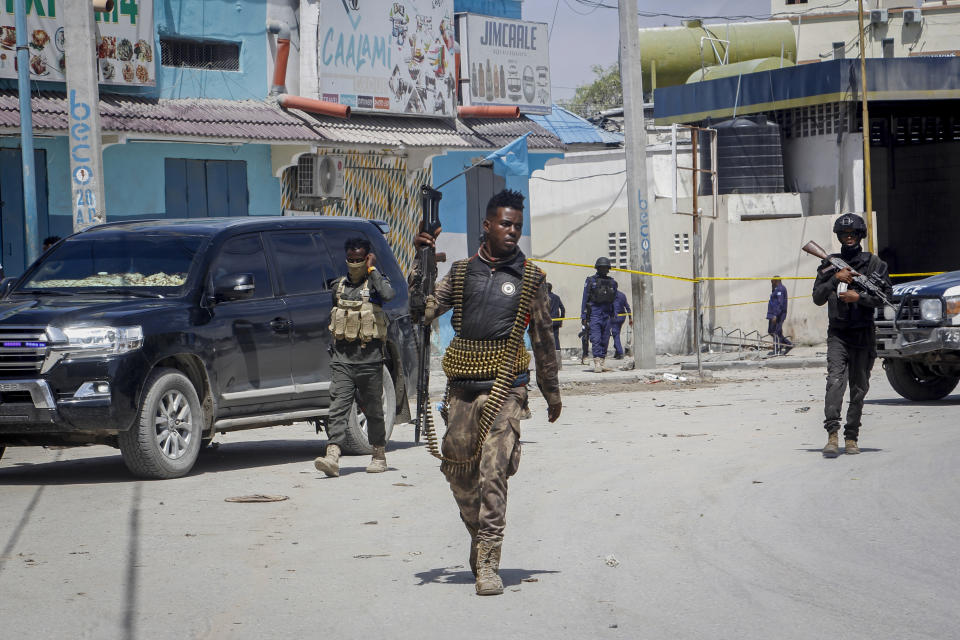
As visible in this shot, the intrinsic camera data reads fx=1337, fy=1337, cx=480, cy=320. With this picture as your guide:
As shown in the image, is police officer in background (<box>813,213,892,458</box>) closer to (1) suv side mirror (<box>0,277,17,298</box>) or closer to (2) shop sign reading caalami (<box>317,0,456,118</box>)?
(1) suv side mirror (<box>0,277,17,298</box>)

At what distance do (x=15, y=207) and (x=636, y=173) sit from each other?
10.2m

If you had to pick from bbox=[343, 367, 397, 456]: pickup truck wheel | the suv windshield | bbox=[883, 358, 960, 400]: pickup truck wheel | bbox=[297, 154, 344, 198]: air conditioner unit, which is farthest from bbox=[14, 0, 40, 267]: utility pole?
bbox=[883, 358, 960, 400]: pickup truck wheel

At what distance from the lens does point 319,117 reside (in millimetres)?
22875

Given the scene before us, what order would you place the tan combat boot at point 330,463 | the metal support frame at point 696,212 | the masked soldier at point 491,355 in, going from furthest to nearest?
the metal support frame at point 696,212, the tan combat boot at point 330,463, the masked soldier at point 491,355

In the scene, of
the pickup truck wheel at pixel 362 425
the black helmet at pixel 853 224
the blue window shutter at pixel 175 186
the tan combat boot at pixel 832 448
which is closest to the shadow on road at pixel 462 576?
the pickup truck wheel at pixel 362 425

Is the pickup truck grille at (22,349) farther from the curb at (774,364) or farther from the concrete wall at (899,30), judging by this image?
the concrete wall at (899,30)

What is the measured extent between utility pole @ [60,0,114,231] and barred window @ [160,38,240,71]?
516cm

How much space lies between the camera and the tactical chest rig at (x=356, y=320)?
36.0 ft

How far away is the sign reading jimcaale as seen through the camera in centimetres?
2647

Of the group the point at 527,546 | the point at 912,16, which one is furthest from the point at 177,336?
the point at 912,16

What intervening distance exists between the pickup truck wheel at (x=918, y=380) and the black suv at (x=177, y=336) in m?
6.50

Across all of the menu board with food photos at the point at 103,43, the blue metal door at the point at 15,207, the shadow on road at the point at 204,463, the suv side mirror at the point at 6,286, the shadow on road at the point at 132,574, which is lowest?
the shadow on road at the point at 204,463

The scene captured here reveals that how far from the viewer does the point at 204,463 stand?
12.0m

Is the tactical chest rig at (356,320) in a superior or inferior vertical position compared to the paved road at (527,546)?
superior
